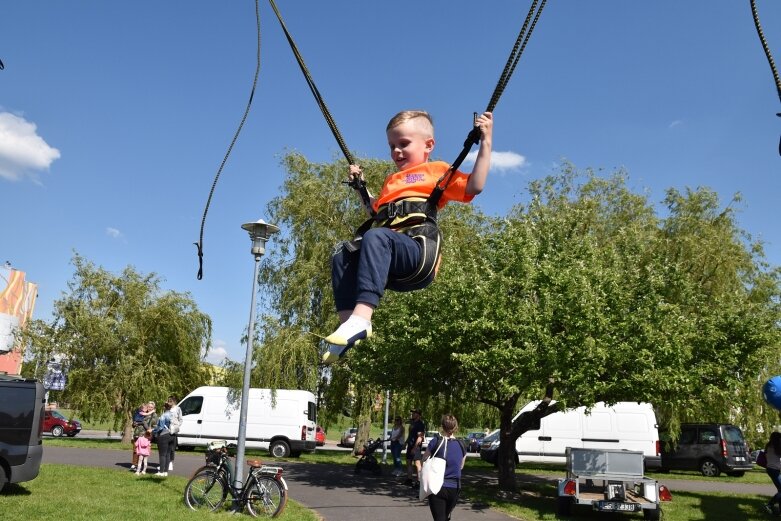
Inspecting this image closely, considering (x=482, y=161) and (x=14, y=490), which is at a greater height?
(x=482, y=161)

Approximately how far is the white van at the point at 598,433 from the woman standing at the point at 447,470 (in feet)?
55.8

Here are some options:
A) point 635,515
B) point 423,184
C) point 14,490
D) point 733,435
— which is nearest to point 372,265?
point 423,184

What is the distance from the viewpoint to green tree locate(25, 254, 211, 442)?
25.4m

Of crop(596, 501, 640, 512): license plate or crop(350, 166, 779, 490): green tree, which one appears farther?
crop(350, 166, 779, 490): green tree

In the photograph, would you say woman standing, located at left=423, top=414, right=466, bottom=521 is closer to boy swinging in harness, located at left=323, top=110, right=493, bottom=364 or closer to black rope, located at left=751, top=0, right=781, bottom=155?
boy swinging in harness, located at left=323, top=110, right=493, bottom=364

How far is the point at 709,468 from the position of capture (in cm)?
A: 2670

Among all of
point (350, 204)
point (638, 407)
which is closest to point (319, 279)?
point (350, 204)

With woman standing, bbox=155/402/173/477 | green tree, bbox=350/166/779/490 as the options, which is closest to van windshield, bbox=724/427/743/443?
green tree, bbox=350/166/779/490

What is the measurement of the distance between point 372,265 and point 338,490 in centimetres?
1441

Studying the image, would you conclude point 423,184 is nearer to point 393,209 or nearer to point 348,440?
point 393,209

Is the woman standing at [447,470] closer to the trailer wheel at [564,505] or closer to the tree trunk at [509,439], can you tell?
the trailer wheel at [564,505]

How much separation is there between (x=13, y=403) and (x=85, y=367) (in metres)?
15.3

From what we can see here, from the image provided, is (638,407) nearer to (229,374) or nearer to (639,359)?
(639,359)

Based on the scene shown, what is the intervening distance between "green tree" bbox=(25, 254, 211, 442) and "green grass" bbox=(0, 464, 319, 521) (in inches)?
400
